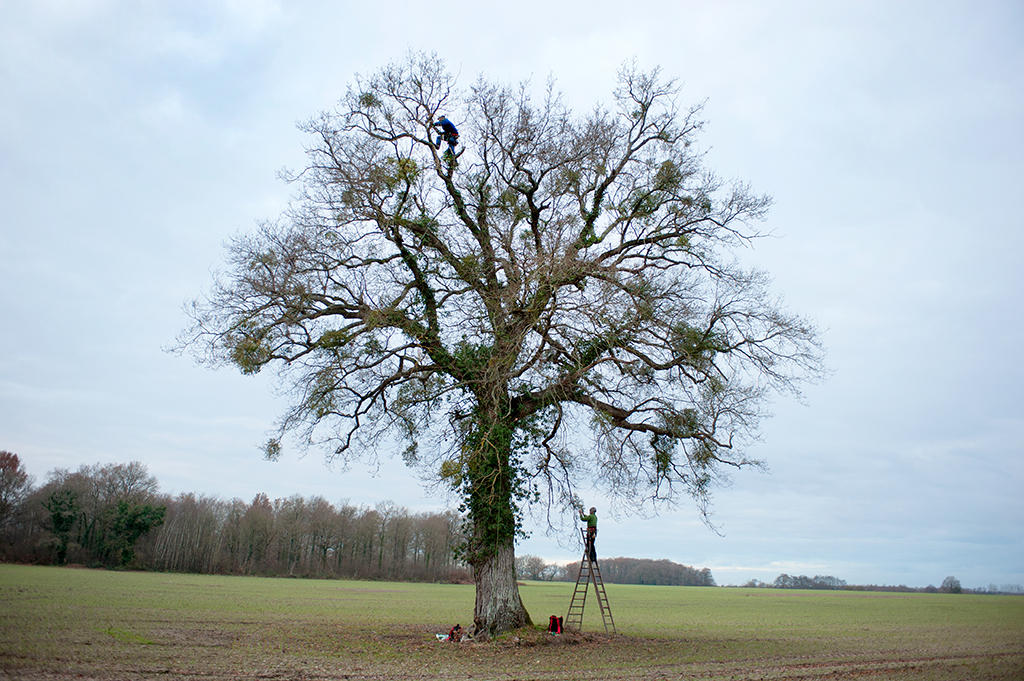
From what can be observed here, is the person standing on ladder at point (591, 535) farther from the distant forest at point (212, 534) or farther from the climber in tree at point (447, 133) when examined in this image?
the distant forest at point (212, 534)

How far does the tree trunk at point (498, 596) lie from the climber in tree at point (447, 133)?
11.1m

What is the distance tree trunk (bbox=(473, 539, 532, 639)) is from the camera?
51.7 ft

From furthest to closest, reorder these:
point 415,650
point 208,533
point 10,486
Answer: point 208,533 → point 10,486 → point 415,650

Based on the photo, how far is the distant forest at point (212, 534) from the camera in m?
60.6

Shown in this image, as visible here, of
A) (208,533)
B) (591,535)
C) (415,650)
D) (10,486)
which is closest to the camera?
(415,650)

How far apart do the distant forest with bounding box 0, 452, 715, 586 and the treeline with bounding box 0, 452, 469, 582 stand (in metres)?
0.12

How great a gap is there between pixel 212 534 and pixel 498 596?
74807mm

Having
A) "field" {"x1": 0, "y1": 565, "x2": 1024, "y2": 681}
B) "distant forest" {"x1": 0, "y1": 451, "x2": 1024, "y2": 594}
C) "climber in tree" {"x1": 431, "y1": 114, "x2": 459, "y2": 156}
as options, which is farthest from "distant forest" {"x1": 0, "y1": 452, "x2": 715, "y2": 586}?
"climber in tree" {"x1": 431, "y1": 114, "x2": 459, "y2": 156}

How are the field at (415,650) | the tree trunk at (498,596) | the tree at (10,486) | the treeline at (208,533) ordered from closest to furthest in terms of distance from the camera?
1. the field at (415,650)
2. the tree trunk at (498,596)
3. the tree at (10,486)
4. the treeline at (208,533)

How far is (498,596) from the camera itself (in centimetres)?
1593

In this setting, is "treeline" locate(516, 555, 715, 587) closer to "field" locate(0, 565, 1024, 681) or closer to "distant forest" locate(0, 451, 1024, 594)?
"distant forest" locate(0, 451, 1024, 594)

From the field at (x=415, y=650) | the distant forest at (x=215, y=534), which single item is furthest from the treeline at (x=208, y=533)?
the field at (x=415, y=650)

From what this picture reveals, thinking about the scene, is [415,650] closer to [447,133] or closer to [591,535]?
[591,535]

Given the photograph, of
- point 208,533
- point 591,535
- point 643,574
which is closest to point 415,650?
point 591,535
